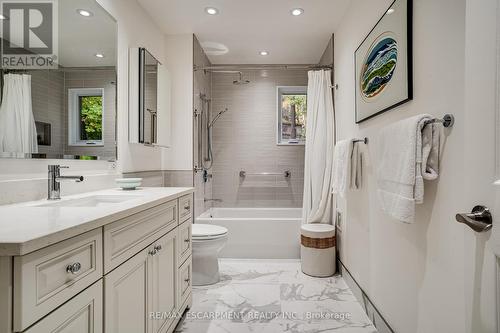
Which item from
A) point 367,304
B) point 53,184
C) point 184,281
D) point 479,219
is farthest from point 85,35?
point 367,304

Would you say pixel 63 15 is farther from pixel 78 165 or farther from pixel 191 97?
pixel 191 97

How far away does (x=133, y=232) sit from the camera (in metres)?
1.18

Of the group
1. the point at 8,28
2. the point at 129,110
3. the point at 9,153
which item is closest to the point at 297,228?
the point at 129,110

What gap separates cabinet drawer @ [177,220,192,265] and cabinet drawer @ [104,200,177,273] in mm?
197

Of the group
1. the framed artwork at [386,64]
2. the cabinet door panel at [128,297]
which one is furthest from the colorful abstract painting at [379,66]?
the cabinet door panel at [128,297]

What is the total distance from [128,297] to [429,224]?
131 cm

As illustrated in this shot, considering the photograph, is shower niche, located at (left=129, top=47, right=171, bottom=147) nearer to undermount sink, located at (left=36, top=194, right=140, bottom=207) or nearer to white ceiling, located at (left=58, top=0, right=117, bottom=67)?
white ceiling, located at (left=58, top=0, right=117, bottom=67)

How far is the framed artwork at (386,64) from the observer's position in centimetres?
139

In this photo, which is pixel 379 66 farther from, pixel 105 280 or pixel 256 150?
pixel 256 150

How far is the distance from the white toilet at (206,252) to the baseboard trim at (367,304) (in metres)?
1.10

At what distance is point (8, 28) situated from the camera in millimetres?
1242

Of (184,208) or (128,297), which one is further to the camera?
(184,208)

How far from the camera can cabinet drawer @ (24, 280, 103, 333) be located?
714 mm

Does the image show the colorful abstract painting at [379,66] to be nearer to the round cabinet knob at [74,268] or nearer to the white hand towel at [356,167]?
the white hand towel at [356,167]
